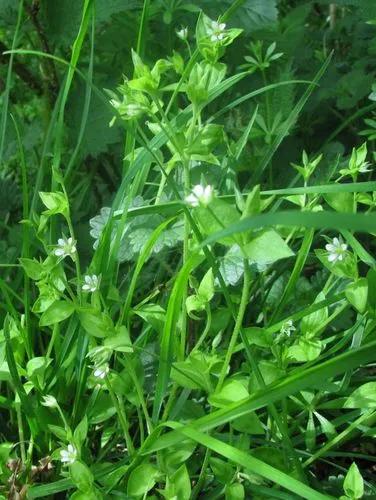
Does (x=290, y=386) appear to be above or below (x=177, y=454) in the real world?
above

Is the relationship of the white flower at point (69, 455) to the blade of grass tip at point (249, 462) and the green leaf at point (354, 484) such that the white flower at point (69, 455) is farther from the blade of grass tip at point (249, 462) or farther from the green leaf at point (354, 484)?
the green leaf at point (354, 484)

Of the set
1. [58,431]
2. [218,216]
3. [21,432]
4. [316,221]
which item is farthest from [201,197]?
[21,432]

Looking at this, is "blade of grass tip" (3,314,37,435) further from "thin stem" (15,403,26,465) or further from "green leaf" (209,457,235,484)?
"green leaf" (209,457,235,484)

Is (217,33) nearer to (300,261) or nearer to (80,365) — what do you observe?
(300,261)

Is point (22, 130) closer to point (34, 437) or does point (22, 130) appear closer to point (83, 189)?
point (83, 189)

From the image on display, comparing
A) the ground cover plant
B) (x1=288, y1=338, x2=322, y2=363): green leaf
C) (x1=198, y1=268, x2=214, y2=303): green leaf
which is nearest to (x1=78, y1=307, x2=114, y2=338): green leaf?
the ground cover plant

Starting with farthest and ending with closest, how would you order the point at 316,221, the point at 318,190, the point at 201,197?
the point at 318,190 < the point at 201,197 < the point at 316,221
